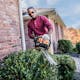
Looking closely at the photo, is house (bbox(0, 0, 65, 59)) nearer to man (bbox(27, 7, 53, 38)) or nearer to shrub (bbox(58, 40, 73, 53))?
man (bbox(27, 7, 53, 38))

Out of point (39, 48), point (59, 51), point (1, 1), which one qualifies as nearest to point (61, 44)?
point (59, 51)

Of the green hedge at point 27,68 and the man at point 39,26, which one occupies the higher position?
A: the man at point 39,26

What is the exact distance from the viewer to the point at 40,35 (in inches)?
222

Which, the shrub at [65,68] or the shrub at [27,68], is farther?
the shrub at [65,68]

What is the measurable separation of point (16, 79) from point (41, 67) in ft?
1.49

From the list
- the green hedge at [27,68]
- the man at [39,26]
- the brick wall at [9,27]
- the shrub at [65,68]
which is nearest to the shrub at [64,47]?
the brick wall at [9,27]

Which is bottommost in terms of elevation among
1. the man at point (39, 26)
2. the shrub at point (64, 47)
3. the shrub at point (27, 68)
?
the shrub at point (64, 47)

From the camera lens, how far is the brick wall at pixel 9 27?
22.1ft

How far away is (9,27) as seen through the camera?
719 centimetres

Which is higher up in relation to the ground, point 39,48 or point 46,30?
point 46,30

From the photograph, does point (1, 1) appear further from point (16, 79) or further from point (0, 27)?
point (16, 79)

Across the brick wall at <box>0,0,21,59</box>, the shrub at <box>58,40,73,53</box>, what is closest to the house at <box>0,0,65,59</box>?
the brick wall at <box>0,0,21,59</box>

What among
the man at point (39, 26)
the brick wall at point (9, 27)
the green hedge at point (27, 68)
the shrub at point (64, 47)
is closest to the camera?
the green hedge at point (27, 68)

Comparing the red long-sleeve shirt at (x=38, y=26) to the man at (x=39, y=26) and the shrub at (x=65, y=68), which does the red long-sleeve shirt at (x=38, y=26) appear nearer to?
the man at (x=39, y=26)
